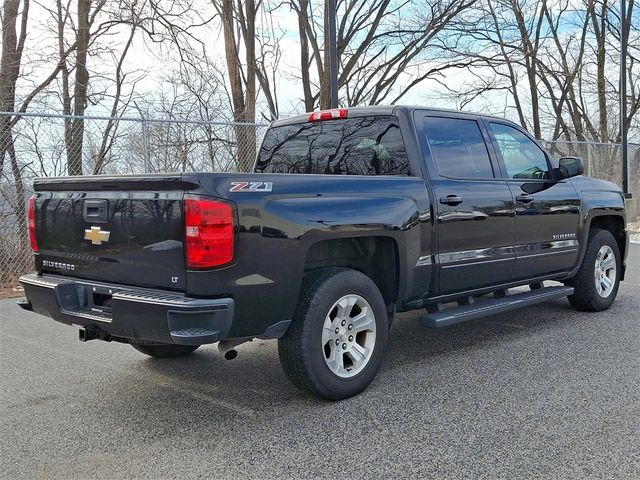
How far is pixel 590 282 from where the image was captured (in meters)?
6.20

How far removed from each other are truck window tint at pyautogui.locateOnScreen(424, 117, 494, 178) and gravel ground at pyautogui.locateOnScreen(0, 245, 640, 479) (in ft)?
4.78

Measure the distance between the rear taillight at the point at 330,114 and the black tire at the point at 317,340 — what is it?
1.49 meters

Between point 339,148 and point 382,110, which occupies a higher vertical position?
point 382,110

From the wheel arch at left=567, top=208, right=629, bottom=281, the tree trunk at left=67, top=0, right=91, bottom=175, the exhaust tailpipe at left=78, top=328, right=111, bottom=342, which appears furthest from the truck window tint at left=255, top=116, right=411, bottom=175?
the tree trunk at left=67, top=0, right=91, bottom=175

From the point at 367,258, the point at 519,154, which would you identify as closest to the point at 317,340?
the point at 367,258

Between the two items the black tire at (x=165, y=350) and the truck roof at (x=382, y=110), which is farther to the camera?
the black tire at (x=165, y=350)

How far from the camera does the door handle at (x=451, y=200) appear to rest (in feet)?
15.1

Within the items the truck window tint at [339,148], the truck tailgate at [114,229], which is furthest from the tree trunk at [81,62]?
the truck tailgate at [114,229]

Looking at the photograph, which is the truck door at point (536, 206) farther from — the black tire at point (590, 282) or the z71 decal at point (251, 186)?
the z71 decal at point (251, 186)

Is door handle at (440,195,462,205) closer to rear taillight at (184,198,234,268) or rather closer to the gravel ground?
the gravel ground

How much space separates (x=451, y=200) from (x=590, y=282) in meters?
2.41

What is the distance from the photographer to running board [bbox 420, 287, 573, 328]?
452 centimetres

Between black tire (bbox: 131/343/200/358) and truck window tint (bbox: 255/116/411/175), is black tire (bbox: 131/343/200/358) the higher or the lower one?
the lower one

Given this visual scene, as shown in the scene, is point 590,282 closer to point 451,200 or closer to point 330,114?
point 451,200
